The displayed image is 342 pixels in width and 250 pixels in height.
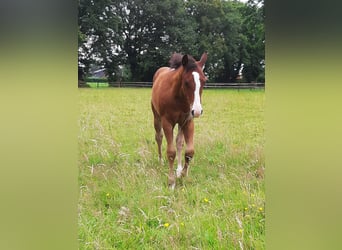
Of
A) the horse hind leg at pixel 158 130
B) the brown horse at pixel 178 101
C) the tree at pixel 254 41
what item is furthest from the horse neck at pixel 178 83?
the tree at pixel 254 41

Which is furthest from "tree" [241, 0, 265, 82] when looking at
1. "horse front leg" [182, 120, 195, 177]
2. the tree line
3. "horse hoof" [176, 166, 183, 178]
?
"horse hoof" [176, 166, 183, 178]

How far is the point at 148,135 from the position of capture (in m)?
1.26

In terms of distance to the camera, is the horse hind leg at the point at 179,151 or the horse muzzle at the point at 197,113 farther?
the horse hind leg at the point at 179,151

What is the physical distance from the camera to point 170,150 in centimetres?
124

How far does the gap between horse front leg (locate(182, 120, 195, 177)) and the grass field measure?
17mm

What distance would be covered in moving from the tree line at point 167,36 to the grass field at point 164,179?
7 centimetres

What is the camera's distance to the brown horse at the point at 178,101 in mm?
1126

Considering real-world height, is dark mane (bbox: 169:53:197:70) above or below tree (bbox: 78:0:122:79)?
below

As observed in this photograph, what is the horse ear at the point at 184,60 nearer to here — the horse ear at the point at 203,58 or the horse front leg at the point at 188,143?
the horse ear at the point at 203,58

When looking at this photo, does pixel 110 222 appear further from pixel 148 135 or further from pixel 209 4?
pixel 209 4

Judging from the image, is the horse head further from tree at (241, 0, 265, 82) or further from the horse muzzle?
tree at (241, 0, 265, 82)

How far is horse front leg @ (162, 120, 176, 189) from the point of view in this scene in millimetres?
1229
